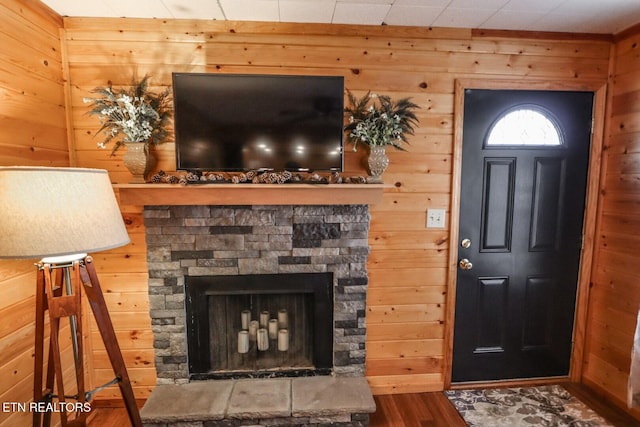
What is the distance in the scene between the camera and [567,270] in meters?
2.34

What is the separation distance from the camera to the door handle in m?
2.24

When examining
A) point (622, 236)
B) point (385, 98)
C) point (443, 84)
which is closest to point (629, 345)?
point (622, 236)

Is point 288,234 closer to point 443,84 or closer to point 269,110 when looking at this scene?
point 269,110

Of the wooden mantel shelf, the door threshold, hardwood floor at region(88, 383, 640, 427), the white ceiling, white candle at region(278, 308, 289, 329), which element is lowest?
hardwood floor at region(88, 383, 640, 427)

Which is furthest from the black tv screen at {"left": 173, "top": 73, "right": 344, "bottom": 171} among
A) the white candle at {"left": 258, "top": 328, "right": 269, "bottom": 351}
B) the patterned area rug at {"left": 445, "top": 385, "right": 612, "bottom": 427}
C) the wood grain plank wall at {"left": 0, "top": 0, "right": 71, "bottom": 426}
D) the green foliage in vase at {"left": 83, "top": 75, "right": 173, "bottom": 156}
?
the patterned area rug at {"left": 445, "top": 385, "right": 612, "bottom": 427}

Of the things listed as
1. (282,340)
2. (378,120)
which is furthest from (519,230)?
(282,340)

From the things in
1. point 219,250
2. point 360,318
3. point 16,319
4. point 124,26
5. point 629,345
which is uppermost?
point 124,26

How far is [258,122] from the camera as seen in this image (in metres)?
1.90

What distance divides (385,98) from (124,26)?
63.8 inches

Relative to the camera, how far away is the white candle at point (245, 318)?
7.15 feet

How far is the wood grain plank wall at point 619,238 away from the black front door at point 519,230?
0.14 metres

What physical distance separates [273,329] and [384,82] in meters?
1.77

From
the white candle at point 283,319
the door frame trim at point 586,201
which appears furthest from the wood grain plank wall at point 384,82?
the white candle at point 283,319

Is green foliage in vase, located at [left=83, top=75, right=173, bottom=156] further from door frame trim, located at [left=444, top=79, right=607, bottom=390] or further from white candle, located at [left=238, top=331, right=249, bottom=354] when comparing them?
door frame trim, located at [left=444, top=79, right=607, bottom=390]
